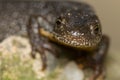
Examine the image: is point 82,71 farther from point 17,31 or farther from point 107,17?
point 107,17

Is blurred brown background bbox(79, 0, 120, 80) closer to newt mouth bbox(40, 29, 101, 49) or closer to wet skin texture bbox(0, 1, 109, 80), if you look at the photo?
wet skin texture bbox(0, 1, 109, 80)

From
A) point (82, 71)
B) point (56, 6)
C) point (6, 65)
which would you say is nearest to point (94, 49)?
point (82, 71)

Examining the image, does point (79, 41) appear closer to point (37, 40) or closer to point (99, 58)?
point (37, 40)

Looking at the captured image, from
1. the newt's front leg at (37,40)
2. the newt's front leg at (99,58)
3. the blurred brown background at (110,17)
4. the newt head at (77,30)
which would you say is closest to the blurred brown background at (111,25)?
the blurred brown background at (110,17)

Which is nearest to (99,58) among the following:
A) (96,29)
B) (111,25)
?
(96,29)

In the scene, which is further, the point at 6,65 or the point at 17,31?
the point at 17,31

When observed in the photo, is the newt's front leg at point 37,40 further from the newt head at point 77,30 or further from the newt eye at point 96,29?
the newt eye at point 96,29

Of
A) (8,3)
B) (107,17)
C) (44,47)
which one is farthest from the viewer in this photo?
(107,17)

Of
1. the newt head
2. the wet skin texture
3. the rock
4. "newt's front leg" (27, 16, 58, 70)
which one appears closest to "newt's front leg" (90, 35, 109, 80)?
the wet skin texture
